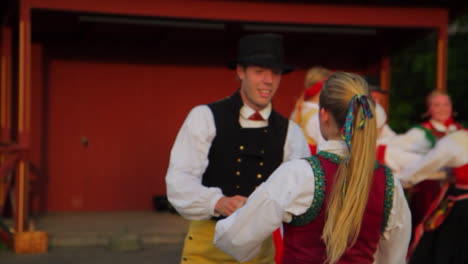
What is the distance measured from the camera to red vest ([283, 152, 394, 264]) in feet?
7.61

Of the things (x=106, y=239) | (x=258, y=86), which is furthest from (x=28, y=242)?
(x=258, y=86)

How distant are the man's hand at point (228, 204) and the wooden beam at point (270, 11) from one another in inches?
220

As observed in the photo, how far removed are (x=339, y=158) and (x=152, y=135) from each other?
8.03 meters

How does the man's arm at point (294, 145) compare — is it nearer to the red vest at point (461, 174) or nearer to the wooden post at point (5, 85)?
the red vest at point (461, 174)

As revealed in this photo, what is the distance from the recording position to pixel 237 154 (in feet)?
10.4

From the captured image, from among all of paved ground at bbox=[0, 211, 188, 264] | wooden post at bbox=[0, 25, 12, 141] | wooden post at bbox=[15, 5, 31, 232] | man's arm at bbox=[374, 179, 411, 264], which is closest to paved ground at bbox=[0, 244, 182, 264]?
paved ground at bbox=[0, 211, 188, 264]

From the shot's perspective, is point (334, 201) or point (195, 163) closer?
point (334, 201)

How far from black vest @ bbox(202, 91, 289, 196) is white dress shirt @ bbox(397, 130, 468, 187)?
1.97 m

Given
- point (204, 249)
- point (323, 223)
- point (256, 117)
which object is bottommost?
point (204, 249)

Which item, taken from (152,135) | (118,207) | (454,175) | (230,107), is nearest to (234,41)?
(152,135)

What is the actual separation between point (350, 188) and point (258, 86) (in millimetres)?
1067

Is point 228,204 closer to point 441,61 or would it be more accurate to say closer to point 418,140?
point 418,140

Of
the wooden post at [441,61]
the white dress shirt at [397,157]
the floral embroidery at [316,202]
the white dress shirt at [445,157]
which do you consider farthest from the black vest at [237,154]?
the wooden post at [441,61]

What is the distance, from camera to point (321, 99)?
98.4 inches
